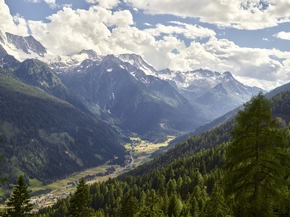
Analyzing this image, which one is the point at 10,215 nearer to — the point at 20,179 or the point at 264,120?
the point at 20,179

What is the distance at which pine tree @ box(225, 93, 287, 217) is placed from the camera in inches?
1188

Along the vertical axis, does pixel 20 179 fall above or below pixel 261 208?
above

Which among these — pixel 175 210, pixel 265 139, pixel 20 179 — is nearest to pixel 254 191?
pixel 265 139

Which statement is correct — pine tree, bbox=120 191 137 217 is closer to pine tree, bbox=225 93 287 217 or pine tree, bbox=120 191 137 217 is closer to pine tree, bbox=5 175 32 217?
pine tree, bbox=5 175 32 217

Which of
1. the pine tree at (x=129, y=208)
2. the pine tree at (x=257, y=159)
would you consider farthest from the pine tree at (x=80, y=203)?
the pine tree at (x=257, y=159)

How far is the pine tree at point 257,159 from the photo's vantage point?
99.0 feet

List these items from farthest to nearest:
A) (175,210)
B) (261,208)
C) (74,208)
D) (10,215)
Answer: (175,210) → (74,208) → (10,215) → (261,208)

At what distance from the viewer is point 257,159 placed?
3095 cm

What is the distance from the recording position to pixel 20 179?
165 ft

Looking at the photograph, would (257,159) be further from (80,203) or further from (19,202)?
(80,203)

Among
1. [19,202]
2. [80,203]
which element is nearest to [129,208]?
[80,203]

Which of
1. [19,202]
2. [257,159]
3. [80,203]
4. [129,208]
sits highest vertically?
[257,159]

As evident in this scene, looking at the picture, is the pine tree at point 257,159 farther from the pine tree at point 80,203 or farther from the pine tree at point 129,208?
the pine tree at point 129,208

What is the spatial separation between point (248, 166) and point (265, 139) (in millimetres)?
2804
